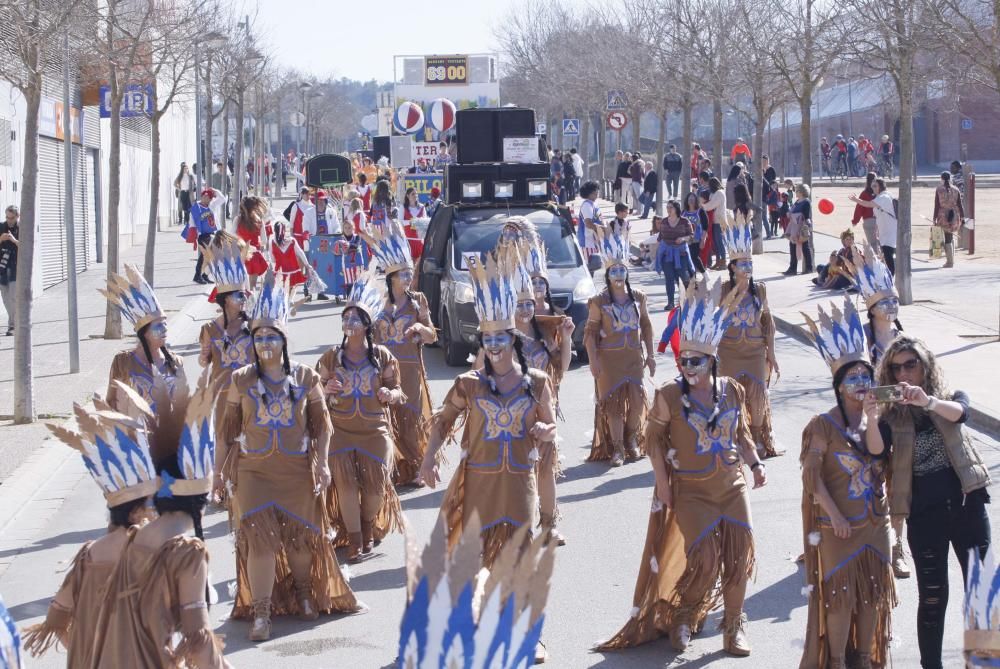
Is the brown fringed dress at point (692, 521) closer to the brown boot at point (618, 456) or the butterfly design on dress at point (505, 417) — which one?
the butterfly design on dress at point (505, 417)

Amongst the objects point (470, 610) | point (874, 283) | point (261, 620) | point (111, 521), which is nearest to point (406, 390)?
point (261, 620)

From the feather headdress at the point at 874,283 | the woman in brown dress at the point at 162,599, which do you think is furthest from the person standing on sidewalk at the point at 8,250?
the woman in brown dress at the point at 162,599

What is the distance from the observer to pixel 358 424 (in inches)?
356

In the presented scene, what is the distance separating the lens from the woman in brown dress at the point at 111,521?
497 cm

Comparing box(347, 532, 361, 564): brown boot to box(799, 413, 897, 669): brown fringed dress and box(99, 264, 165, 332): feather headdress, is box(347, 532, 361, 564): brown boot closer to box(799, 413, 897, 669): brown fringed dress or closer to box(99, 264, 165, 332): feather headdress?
box(99, 264, 165, 332): feather headdress

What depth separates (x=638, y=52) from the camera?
39844mm

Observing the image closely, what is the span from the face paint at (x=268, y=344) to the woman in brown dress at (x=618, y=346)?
419 centimetres

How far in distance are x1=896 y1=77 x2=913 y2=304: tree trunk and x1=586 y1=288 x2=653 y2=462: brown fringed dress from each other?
901 cm

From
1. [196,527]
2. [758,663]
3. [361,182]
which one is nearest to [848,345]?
[758,663]

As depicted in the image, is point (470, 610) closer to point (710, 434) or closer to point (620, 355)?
point (710, 434)

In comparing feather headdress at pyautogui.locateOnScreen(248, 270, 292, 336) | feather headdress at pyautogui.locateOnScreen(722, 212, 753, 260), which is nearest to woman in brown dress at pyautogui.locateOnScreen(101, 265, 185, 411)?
feather headdress at pyautogui.locateOnScreen(248, 270, 292, 336)

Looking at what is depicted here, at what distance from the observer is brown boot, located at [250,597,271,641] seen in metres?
7.53

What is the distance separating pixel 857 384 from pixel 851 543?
0.75m

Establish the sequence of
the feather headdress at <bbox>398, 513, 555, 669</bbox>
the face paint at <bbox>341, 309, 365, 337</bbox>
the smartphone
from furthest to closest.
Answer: the face paint at <bbox>341, 309, 365, 337</bbox> < the smartphone < the feather headdress at <bbox>398, 513, 555, 669</bbox>
